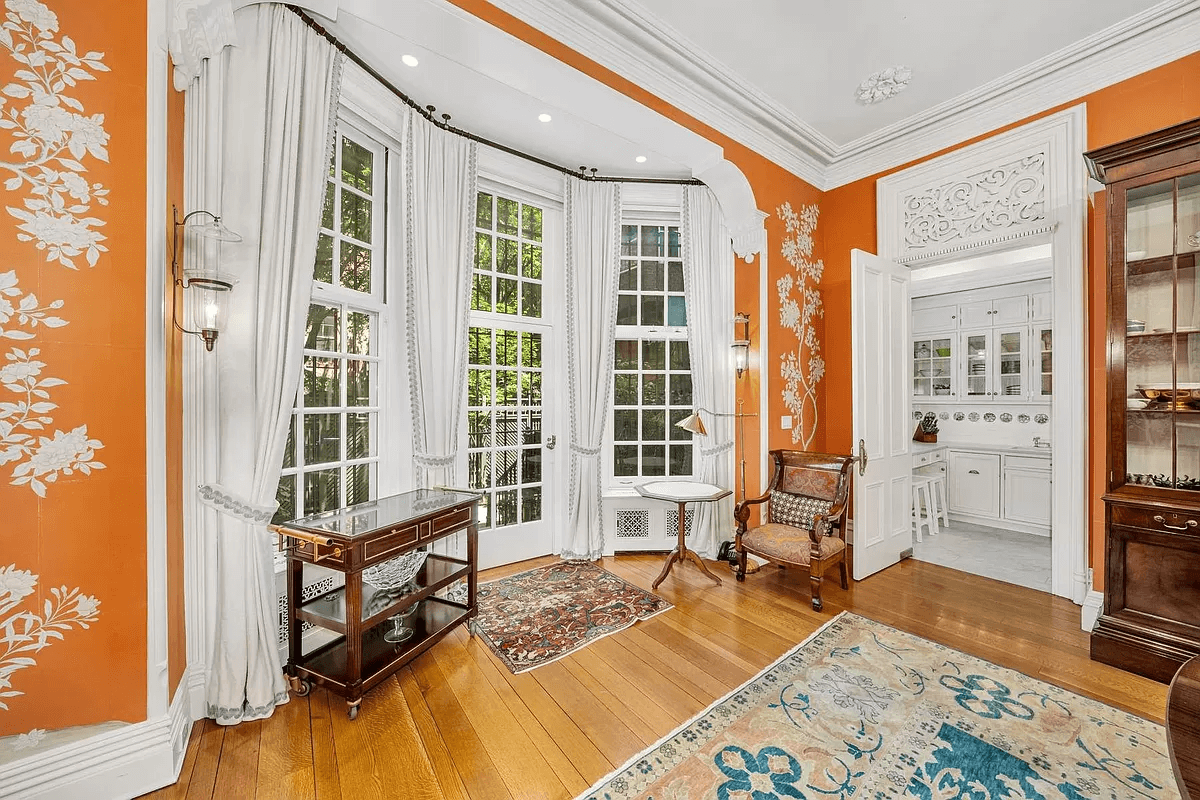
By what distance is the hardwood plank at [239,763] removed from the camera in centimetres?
168

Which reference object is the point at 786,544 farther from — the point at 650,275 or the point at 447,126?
the point at 447,126

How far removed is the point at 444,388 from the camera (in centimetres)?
318

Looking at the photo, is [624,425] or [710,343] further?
[624,425]

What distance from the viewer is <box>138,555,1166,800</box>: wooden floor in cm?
175

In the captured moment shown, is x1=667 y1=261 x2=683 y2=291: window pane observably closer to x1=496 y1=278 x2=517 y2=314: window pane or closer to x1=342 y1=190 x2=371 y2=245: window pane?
x1=496 y1=278 x2=517 y2=314: window pane

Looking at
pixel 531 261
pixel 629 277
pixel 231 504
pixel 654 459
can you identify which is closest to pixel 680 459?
pixel 654 459

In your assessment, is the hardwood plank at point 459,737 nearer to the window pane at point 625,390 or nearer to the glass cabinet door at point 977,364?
the window pane at point 625,390

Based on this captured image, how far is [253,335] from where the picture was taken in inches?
82.4

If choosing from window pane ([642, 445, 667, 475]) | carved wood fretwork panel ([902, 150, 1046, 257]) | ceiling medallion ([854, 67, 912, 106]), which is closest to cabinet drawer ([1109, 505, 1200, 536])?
carved wood fretwork panel ([902, 150, 1046, 257])

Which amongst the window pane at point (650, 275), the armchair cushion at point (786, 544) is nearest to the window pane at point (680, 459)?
the armchair cushion at point (786, 544)

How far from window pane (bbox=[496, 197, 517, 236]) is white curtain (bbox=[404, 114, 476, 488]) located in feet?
1.92

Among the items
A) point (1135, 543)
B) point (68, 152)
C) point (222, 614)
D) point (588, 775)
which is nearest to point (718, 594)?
point (588, 775)

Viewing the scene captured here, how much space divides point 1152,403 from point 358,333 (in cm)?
448

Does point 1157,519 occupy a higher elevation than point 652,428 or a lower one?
lower
